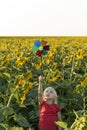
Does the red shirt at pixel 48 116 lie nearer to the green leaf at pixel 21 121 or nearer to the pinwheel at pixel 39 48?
the green leaf at pixel 21 121

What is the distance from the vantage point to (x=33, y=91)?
19.4ft

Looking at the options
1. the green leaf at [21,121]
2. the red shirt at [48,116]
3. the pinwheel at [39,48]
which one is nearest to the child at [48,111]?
the red shirt at [48,116]

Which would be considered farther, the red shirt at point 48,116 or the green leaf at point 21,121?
the red shirt at point 48,116

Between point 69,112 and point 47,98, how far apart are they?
2.87 ft

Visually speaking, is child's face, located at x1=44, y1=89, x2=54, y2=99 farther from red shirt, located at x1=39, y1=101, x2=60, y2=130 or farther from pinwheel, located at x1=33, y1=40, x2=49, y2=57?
pinwheel, located at x1=33, y1=40, x2=49, y2=57

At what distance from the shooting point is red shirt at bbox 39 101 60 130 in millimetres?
4707

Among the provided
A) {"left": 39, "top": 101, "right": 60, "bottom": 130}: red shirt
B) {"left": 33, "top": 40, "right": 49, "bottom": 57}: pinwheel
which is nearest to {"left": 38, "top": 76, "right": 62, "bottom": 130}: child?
{"left": 39, "top": 101, "right": 60, "bottom": 130}: red shirt

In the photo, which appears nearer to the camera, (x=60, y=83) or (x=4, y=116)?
(x=4, y=116)

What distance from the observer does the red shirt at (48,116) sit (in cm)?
471

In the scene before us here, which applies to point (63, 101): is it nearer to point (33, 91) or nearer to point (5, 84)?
point (33, 91)

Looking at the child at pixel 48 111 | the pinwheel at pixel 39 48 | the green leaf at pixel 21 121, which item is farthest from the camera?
the pinwheel at pixel 39 48

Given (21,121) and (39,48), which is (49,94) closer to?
(21,121)

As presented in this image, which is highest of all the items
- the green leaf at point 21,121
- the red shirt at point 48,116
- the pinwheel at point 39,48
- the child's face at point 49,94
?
the pinwheel at point 39,48

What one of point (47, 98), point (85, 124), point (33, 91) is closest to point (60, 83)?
point (33, 91)
